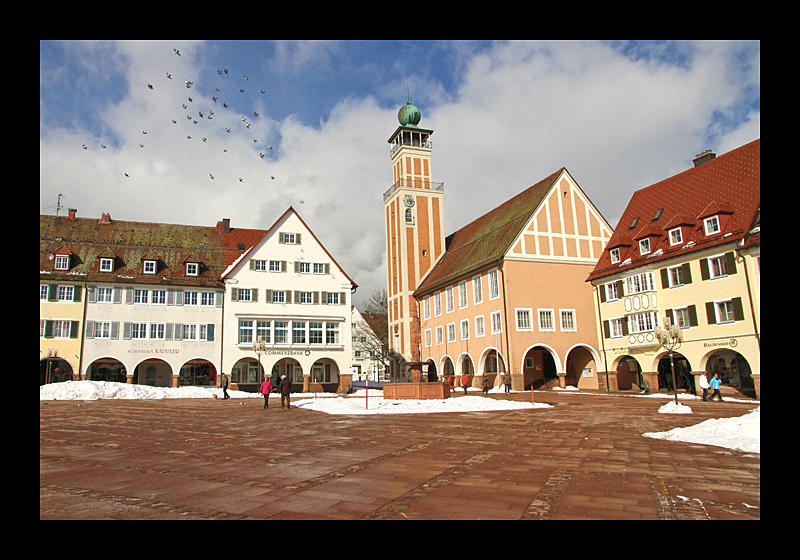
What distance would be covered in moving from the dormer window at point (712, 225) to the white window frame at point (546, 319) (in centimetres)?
1323

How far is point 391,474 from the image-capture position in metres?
8.19

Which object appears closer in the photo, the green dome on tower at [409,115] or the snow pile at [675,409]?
the snow pile at [675,409]

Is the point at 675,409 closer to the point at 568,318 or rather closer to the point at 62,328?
the point at 568,318

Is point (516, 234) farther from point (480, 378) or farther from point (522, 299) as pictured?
point (480, 378)

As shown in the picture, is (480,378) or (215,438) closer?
(215,438)

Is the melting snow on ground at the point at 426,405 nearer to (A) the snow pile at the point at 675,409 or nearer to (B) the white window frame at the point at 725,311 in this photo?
(A) the snow pile at the point at 675,409

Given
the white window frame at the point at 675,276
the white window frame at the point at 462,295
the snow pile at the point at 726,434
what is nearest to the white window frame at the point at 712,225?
the white window frame at the point at 675,276

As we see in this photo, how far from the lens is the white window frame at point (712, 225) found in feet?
105

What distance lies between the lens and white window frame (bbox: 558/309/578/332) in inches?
1683

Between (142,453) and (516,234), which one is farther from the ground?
(516,234)

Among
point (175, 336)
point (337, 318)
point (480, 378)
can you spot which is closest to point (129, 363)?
point (175, 336)

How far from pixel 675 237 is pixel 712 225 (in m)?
2.80
